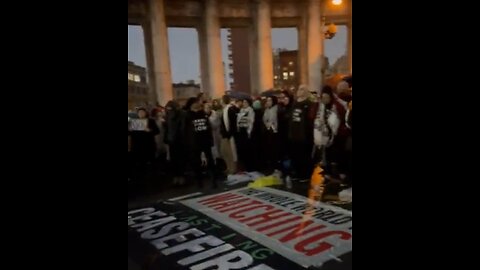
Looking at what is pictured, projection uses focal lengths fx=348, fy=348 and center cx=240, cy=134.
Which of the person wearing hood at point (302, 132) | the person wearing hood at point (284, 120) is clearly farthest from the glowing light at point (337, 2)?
the person wearing hood at point (284, 120)

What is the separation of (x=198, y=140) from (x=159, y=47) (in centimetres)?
97

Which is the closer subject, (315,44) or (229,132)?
(315,44)

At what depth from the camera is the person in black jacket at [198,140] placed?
304cm

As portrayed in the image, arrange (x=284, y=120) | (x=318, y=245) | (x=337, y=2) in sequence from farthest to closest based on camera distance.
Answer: (x=284, y=120), (x=337, y=2), (x=318, y=245)

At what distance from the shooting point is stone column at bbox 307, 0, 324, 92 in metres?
2.78

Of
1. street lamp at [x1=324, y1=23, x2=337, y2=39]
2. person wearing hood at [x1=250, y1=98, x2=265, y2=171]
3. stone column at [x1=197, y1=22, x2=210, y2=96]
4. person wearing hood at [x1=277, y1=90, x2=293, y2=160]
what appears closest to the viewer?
street lamp at [x1=324, y1=23, x2=337, y2=39]

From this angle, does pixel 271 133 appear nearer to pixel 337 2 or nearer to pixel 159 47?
pixel 337 2

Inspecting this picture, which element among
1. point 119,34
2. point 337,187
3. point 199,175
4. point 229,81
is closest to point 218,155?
point 199,175

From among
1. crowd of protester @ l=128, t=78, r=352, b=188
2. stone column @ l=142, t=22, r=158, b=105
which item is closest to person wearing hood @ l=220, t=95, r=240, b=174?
crowd of protester @ l=128, t=78, r=352, b=188

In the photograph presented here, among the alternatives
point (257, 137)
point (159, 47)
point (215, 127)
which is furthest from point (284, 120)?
point (159, 47)

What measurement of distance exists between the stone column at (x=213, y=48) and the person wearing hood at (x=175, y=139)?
350 millimetres

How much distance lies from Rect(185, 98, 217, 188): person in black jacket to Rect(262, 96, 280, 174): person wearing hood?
1.91 feet

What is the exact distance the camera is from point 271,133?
3.38 metres

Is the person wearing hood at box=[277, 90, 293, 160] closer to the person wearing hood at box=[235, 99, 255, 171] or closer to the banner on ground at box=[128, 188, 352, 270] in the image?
the person wearing hood at box=[235, 99, 255, 171]
